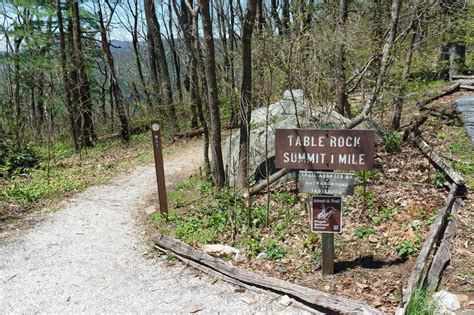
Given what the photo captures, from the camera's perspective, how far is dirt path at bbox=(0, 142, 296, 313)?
3.78 m

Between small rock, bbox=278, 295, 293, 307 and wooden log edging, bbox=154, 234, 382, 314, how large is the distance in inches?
1.4

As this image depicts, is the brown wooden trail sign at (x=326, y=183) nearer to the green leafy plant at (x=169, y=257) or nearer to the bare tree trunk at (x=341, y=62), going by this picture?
the green leafy plant at (x=169, y=257)

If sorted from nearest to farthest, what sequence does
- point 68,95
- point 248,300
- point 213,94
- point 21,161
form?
1. point 248,300
2. point 213,94
3. point 21,161
4. point 68,95

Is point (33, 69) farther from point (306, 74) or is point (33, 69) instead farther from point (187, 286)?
point (187, 286)

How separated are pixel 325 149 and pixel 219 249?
200cm

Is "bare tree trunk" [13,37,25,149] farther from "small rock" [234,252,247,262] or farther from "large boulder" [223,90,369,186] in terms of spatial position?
"small rock" [234,252,247,262]

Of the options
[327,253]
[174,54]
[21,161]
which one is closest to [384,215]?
[327,253]

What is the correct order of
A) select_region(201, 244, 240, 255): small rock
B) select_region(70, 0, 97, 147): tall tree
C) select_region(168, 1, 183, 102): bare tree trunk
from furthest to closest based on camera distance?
select_region(168, 1, 183, 102): bare tree trunk, select_region(70, 0, 97, 147): tall tree, select_region(201, 244, 240, 255): small rock

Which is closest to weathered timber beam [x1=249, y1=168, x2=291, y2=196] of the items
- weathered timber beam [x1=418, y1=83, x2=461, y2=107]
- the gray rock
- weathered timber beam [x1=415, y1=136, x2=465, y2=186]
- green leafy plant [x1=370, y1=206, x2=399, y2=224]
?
green leafy plant [x1=370, y1=206, x2=399, y2=224]

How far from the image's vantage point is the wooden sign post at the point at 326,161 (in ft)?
11.6

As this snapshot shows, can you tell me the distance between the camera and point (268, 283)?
148 inches

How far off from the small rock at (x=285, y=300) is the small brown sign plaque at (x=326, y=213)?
0.74 metres

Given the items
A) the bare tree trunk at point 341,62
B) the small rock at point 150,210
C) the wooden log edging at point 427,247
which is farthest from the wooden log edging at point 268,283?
the bare tree trunk at point 341,62

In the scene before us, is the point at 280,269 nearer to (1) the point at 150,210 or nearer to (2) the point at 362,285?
(2) the point at 362,285
